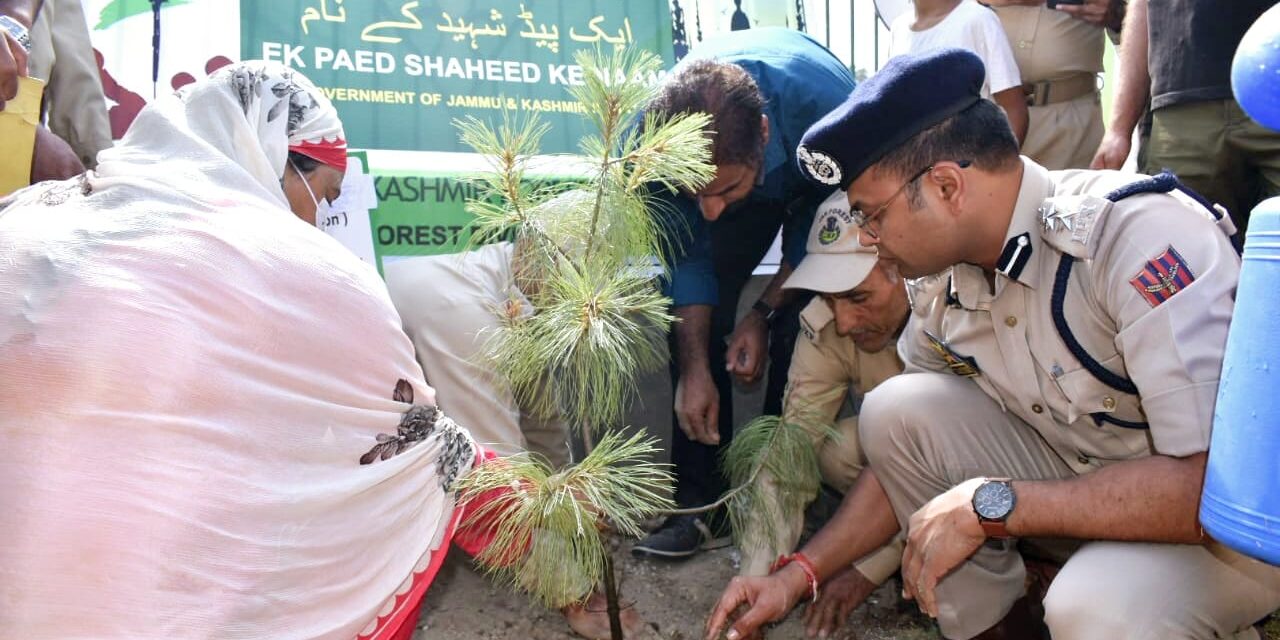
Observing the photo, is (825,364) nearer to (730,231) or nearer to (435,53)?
(730,231)

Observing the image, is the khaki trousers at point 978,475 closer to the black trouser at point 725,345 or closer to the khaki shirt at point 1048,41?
the black trouser at point 725,345

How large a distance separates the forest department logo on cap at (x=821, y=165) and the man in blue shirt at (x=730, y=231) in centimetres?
58

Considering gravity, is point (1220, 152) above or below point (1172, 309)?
above

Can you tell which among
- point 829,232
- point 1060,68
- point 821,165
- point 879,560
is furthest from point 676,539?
point 1060,68

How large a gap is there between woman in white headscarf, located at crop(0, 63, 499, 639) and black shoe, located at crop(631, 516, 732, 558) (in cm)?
86

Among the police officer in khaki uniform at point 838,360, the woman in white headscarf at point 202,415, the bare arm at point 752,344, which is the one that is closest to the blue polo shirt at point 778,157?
the bare arm at point 752,344

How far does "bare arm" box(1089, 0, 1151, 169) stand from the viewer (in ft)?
9.28

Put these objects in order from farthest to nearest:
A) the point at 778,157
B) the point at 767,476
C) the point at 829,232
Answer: the point at 778,157, the point at 829,232, the point at 767,476

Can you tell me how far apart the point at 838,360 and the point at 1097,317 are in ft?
3.02

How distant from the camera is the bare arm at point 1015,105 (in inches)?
121

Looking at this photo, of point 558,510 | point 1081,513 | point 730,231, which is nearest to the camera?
point 1081,513

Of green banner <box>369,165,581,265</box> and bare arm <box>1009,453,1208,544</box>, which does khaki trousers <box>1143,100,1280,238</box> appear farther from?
green banner <box>369,165,581,265</box>

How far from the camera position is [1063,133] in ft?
10.5

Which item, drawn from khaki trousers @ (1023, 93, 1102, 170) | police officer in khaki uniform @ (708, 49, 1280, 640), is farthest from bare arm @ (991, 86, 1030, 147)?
police officer in khaki uniform @ (708, 49, 1280, 640)
